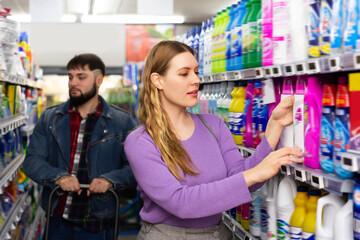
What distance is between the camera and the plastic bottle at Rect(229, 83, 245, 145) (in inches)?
101

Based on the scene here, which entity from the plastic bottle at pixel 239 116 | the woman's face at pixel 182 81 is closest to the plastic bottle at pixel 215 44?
the plastic bottle at pixel 239 116

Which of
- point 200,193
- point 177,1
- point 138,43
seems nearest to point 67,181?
point 200,193

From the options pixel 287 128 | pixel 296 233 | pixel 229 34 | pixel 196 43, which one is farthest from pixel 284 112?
pixel 196 43

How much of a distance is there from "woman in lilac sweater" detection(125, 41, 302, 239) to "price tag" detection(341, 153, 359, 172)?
28cm

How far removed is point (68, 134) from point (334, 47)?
6.61 feet

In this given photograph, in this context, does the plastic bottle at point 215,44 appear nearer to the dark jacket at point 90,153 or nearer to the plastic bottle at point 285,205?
the dark jacket at point 90,153

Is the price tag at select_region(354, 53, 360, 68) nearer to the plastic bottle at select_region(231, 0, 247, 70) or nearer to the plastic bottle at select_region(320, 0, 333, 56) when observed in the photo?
the plastic bottle at select_region(320, 0, 333, 56)

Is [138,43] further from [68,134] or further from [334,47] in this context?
[334,47]

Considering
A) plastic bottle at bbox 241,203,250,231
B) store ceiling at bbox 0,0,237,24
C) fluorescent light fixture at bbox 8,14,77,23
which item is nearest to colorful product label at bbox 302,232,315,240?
plastic bottle at bbox 241,203,250,231

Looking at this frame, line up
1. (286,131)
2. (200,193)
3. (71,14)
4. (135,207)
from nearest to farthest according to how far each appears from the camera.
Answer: (200,193) → (286,131) → (135,207) → (71,14)

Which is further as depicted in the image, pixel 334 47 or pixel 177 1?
pixel 177 1

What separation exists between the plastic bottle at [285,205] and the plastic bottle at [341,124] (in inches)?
20.1

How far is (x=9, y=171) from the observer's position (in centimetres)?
334

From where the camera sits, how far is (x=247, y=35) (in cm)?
236
